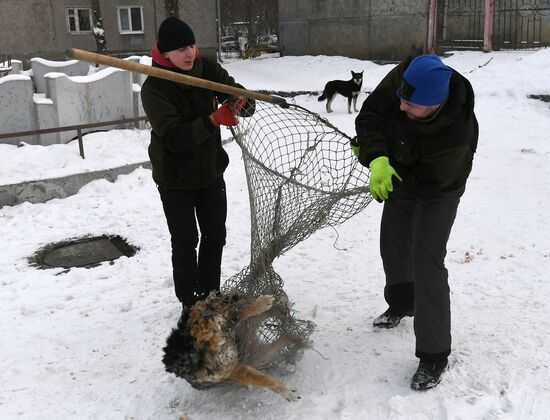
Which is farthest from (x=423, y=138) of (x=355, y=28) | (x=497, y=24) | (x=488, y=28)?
(x=355, y=28)

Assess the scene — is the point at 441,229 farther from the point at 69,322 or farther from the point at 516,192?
the point at 516,192

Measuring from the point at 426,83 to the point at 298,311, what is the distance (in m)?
1.83

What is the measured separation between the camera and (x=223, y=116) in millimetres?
3098

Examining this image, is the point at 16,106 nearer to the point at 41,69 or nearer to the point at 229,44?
the point at 41,69

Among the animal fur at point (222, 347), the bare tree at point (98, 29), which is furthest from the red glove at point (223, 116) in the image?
the bare tree at point (98, 29)

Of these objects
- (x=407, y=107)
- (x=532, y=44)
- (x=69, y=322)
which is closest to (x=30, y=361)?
(x=69, y=322)

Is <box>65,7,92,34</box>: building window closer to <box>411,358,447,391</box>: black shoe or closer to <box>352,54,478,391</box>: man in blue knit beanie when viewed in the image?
<box>352,54,478,391</box>: man in blue knit beanie

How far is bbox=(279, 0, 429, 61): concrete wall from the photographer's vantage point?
16.4m

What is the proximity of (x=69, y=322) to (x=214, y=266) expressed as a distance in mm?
1075

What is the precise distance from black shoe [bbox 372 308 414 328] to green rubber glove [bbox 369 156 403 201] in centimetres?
105

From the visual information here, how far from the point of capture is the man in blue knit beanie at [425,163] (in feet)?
8.91

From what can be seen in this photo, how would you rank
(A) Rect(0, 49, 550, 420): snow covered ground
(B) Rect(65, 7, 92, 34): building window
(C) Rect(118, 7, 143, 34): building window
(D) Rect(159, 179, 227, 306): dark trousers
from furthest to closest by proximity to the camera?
(C) Rect(118, 7, 143, 34): building window < (B) Rect(65, 7, 92, 34): building window < (D) Rect(159, 179, 227, 306): dark trousers < (A) Rect(0, 49, 550, 420): snow covered ground

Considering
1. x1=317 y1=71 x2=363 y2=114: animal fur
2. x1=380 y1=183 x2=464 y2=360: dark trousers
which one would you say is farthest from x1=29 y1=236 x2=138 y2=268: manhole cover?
x1=317 y1=71 x2=363 y2=114: animal fur

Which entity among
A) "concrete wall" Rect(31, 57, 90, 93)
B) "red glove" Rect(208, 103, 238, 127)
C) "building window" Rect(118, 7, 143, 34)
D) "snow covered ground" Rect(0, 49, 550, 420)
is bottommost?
"snow covered ground" Rect(0, 49, 550, 420)
